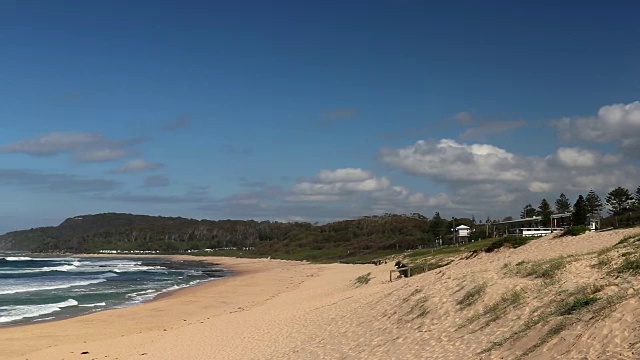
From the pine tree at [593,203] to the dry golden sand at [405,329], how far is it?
6027cm

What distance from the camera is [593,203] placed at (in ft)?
Answer: 297

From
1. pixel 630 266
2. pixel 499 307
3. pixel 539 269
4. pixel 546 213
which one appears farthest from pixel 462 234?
pixel 630 266

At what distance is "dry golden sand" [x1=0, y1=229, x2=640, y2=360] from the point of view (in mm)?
10648

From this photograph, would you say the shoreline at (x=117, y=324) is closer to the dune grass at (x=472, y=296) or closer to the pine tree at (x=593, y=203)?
the dune grass at (x=472, y=296)

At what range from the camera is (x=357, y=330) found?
17641 mm

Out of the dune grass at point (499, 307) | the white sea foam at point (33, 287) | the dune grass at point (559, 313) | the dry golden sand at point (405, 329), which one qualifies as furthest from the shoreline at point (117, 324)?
the white sea foam at point (33, 287)

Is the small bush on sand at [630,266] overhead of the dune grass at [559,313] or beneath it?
overhead

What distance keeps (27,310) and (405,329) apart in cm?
3234

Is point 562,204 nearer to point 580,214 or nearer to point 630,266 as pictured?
point 580,214

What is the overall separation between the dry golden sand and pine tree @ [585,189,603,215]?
60.3 meters

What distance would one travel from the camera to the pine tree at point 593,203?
86.2 m

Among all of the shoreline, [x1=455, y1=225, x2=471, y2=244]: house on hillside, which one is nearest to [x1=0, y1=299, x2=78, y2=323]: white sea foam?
the shoreline

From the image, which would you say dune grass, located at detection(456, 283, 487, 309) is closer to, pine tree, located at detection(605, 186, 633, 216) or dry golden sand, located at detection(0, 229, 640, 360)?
dry golden sand, located at detection(0, 229, 640, 360)

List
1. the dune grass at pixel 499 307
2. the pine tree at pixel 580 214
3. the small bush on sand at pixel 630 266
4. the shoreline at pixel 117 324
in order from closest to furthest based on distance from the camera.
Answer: the small bush on sand at pixel 630 266 → the dune grass at pixel 499 307 → the shoreline at pixel 117 324 → the pine tree at pixel 580 214
